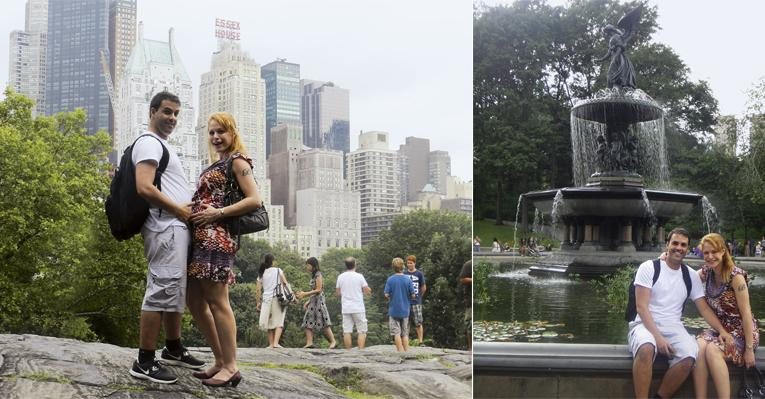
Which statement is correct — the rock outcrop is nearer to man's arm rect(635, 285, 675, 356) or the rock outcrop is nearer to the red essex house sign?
man's arm rect(635, 285, 675, 356)

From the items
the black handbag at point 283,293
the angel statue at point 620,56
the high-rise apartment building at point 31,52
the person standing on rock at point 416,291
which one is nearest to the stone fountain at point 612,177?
the angel statue at point 620,56

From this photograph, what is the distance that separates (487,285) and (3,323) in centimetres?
298

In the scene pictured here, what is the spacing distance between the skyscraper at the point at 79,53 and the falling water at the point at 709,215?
11.5ft

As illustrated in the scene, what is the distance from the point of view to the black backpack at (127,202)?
12.8 feet

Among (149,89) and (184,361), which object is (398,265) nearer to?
(184,361)

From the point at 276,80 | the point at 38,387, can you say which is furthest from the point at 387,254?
the point at 38,387

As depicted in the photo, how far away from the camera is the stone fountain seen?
217 inches

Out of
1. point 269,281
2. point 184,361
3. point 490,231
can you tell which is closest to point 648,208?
point 490,231

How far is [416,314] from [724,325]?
5.65ft

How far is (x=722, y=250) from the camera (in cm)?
486

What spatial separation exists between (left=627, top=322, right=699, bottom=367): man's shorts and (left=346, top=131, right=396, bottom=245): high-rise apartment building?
5.10 ft

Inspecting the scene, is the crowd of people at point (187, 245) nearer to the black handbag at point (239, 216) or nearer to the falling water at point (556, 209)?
the black handbag at point (239, 216)

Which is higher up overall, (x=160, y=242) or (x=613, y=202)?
(x=613, y=202)

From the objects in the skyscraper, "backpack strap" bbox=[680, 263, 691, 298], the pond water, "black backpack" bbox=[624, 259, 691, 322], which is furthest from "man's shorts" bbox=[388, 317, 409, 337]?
the skyscraper
